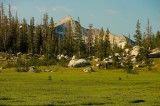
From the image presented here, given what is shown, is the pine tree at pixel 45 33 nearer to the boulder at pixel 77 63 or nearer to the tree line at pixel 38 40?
the tree line at pixel 38 40

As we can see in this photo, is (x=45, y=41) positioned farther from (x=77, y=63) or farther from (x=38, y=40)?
(x=77, y=63)

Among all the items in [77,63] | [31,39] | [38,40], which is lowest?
[77,63]

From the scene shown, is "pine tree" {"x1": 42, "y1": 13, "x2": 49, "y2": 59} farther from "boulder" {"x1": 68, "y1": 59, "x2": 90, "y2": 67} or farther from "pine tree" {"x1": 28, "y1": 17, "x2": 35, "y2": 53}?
"boulder" {"x1": 68, "y1": 59, "x2": 90, "y2": 67}

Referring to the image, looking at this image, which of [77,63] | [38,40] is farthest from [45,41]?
[77,63]

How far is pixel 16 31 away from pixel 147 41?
6043 centimetres

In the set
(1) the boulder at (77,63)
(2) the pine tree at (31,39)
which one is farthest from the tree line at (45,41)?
(1) the boulder at (77,63)

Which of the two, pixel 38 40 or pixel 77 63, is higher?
pixel 38 40

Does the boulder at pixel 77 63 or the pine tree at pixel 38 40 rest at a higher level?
the pine tree at pixel 38 40

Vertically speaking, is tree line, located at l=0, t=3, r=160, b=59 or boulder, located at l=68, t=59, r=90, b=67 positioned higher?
tree line, located at l=0, t=3, r=160, b=59

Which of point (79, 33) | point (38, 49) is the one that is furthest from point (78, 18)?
point (38, 49)

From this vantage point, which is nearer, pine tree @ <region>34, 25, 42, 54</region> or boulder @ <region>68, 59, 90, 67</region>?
boulder @ <region>68, 59, 90, 67</region>

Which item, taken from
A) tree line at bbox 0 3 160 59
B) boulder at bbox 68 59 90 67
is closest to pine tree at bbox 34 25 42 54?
tree line at bbox 0 3 160 59

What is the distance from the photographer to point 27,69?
9994cm

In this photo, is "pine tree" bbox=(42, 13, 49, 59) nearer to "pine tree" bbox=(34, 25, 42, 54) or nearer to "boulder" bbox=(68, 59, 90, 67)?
"pine tree" bbox=(34, 25, 42, 54)
